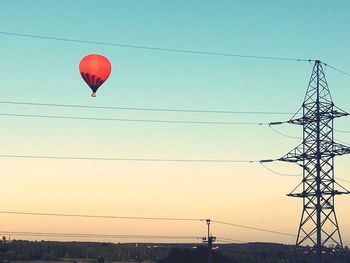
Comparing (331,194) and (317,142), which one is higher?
(317,142)

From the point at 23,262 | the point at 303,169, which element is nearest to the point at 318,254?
the point at 303,169

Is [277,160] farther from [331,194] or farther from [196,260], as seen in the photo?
[196,260]

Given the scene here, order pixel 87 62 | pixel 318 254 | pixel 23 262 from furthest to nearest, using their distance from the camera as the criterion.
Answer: pixel 23 262 → pixel 318 254 → pixel 87 62

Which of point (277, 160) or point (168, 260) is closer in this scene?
point (277, 160)

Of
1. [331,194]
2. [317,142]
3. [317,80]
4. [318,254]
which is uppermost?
[317,80]

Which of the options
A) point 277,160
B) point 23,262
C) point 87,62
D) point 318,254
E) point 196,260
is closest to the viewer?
point 87,62

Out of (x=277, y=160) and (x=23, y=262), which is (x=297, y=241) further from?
(x=23, y=262)
